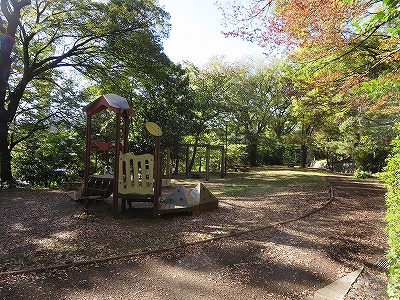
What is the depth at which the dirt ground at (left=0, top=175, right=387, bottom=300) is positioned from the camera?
289 centimetres

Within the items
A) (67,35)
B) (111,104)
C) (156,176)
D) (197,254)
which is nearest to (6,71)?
(67,35)

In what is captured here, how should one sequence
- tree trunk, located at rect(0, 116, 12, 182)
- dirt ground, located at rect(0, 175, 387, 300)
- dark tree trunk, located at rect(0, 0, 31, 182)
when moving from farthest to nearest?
tree trunk, located at rect(0, 116, 12, 182) → dark tree trunk, located at rect(0, 0, 31, 182) → dirt ground, located at rect(0, 175, 387, 300)

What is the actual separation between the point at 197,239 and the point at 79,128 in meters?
9.86

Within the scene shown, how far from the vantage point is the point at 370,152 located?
1599cm

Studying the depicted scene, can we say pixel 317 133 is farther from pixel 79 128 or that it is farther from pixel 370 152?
pixel 79 128

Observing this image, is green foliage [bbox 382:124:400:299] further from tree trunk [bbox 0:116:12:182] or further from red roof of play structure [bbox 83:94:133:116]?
tree trunk [bbox 0:116:12:182]

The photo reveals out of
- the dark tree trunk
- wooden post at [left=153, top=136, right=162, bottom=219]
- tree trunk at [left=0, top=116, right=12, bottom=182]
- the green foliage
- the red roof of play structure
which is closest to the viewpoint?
the green foliage

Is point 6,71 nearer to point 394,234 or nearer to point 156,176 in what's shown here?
point 156,176

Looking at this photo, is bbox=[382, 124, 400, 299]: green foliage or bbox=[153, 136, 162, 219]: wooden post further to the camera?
bbox=[153, 136, 162, 219]: wooden post

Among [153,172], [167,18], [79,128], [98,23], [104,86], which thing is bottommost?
[153,172]

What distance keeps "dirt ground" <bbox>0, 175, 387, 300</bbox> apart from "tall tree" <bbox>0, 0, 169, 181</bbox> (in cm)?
663

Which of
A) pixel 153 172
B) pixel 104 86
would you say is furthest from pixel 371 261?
pixel 104 86

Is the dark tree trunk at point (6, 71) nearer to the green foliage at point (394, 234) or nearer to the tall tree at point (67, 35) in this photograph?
the tall tree at point (67, 35)

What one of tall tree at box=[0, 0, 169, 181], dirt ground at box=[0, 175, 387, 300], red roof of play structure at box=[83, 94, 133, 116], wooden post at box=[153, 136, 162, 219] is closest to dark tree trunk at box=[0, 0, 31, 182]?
tall tree at box=[0, 0, 169, 181]
